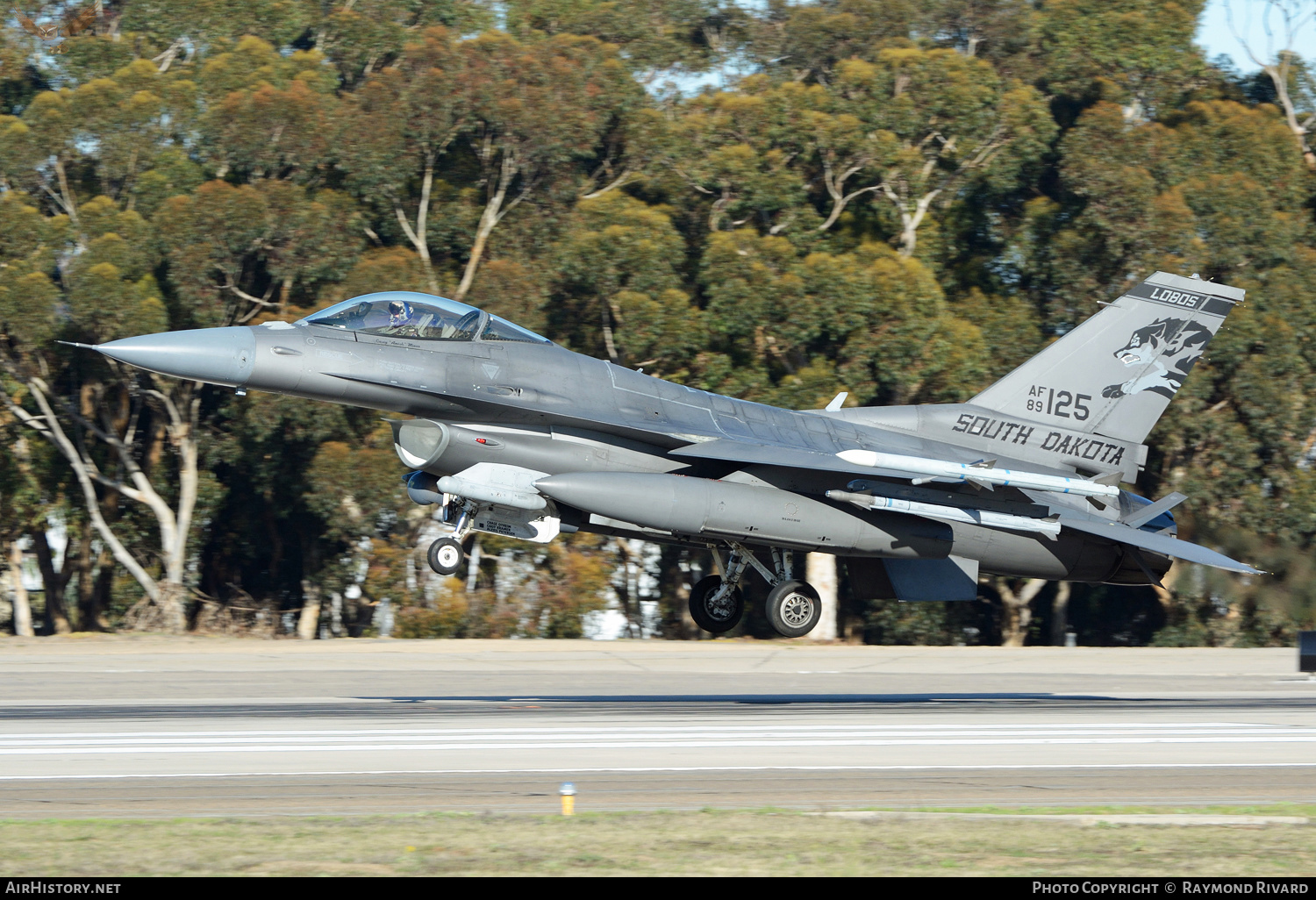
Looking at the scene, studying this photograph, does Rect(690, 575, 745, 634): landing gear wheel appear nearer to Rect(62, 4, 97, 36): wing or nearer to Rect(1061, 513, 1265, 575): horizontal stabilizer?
Rect(1061, 513, 1265, 575): horizontal stabilizer

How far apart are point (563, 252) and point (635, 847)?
2804 cm

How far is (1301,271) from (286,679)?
2965 cm

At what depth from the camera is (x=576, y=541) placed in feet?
127

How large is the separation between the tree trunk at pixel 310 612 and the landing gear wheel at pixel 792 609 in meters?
24.0

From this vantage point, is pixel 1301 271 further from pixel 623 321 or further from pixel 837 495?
pixel 837 495

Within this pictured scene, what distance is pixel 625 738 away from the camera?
683 inches

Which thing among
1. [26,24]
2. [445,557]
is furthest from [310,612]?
[445,557]

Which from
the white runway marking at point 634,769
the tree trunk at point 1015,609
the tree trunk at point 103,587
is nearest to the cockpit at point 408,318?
the white runway marking at point 634,769

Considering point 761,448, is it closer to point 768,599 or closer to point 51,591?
point 768,599

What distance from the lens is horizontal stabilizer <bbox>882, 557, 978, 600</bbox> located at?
67.8 ft

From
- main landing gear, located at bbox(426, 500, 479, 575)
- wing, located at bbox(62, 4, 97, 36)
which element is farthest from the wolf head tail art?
wing, located at bbox(62, 4, 97, 36)

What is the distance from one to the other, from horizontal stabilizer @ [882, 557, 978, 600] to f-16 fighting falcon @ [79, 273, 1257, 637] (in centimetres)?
3

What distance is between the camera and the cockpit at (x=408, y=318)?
58.6ft
